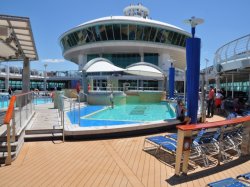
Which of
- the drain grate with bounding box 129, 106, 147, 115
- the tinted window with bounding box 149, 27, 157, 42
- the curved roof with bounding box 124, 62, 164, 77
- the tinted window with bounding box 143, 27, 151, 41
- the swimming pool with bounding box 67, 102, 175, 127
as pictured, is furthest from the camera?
the tinted window with bounding box 149, 27, 157, 42

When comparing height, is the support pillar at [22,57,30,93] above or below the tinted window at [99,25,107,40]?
below

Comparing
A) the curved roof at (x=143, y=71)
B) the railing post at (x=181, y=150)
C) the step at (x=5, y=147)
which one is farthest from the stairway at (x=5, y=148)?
the curved roof at (x=143, y=71)

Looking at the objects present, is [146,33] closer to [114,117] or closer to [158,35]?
[158,35]

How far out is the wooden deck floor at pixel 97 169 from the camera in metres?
4.42

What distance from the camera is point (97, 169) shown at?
502cm

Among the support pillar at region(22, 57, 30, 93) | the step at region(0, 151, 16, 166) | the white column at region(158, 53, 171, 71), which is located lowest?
the step at region(0, 151, 16, 166)

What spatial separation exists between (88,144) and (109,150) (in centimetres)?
88

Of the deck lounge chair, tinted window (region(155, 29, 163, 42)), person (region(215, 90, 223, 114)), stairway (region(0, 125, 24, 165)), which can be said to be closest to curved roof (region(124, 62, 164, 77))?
person (region(215, 90, 223, 114))

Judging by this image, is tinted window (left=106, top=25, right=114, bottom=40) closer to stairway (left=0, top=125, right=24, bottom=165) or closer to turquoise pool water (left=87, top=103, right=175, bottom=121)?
turquoise pool water (left=87, top=103, right=175, bottom=121)

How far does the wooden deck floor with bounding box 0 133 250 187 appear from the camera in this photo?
14.5 ft

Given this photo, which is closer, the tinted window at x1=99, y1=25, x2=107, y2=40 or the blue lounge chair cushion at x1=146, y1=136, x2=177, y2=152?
the blue lounge chair cushion at x1=146, y1=136, x2=177, y2=152

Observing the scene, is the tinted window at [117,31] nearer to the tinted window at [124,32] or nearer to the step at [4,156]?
the tinted window at [124,32]

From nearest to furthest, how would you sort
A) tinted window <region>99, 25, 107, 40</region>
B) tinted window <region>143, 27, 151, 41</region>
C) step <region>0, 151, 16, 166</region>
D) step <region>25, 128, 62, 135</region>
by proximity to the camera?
step <region>0, 151, 16, 166</region> < step <region>25, 128, 62, 135</region> < tinted window <region>99, 25, 107, 40</region> < tinted window <region>143, 27, 151, 41</region>

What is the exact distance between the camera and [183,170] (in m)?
4.79
